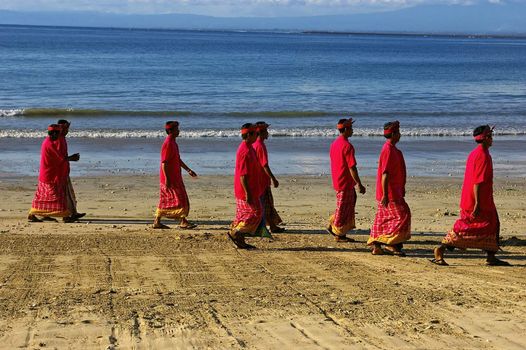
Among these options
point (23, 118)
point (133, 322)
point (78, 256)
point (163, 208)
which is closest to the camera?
point (133, 322)

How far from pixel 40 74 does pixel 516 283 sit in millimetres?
45743

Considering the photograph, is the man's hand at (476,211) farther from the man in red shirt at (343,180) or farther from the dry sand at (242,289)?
the man in red shirt at (343,180)

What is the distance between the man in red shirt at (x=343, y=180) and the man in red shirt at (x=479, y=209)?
59.4 inches

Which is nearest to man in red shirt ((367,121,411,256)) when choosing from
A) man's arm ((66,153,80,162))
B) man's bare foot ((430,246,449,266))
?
man's bare foot ((430,246,449,266))

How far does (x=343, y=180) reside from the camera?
11.2 m

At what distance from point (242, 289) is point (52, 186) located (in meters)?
5.20

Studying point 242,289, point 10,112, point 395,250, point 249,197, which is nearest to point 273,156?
point 249,197

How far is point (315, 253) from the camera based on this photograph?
409 inches

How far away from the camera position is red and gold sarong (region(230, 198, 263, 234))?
1050 centimetres

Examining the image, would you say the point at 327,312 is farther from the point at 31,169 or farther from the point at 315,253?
the point at 31,169

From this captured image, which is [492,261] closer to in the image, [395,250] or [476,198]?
[476,198]

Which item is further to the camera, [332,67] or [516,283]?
[332,67]

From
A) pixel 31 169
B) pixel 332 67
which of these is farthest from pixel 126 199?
pixel 332 67

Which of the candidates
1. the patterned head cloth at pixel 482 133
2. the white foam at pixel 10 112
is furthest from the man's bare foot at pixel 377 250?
the white foam at pixel 10 112
